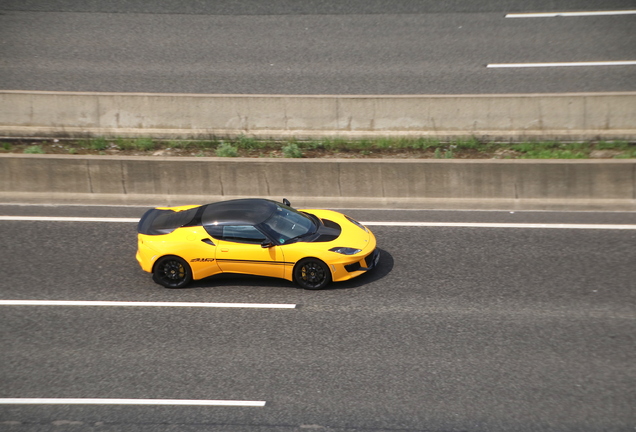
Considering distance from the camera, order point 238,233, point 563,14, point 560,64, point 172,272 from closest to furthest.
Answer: point 238,233 < point 172,272 < point 560,64 < point 563,14

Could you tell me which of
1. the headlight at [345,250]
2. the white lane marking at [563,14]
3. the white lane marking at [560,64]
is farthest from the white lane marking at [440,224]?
the white lane marking at [563,14]

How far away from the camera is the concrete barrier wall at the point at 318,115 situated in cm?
1420

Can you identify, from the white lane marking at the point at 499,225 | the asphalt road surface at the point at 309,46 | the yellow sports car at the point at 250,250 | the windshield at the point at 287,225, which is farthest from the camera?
the asphalt road surface at the point at 309,46

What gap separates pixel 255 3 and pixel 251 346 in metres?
15.5

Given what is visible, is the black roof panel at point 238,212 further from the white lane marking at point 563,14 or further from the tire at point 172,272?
the white lane marking at point 563,14

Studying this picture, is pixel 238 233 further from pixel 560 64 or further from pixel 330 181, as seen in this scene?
pixel 560 64

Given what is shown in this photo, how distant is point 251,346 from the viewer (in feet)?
28.0

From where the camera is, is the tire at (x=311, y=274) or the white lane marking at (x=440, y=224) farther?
the white lane marking at (x=440, y=224)

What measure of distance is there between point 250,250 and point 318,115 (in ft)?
19.1

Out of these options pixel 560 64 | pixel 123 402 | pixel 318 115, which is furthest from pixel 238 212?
pixel 560 64

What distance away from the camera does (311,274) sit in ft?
32.4

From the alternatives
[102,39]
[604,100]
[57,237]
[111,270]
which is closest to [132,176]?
[57,237]

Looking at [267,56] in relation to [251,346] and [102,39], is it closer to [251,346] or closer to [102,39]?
[102,39]

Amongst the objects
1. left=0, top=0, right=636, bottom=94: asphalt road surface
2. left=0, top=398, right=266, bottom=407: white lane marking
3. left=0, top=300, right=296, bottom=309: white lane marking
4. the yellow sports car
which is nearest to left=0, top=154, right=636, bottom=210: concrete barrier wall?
the yellow sports car
